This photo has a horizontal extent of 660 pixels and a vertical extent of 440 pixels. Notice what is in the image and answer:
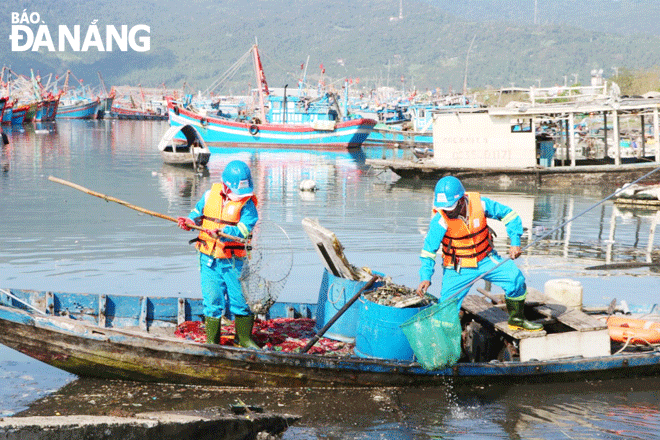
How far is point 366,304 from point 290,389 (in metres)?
1.15

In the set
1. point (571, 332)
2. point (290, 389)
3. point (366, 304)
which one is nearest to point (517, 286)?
point (571, 332)

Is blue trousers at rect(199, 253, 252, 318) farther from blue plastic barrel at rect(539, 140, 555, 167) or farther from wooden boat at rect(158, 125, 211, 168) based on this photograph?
wooden boat at rect(158, 125, 211, 168)

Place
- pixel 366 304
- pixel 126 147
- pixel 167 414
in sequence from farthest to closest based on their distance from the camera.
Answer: pixel 126 147
pixel 366 304
pixel 167 414

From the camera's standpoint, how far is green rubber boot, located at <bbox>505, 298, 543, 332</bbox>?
7.54 m

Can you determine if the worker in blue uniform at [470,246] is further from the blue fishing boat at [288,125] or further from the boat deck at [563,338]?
the blue fishing boat at [288,125]

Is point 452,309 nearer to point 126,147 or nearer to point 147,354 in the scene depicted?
point 147,354

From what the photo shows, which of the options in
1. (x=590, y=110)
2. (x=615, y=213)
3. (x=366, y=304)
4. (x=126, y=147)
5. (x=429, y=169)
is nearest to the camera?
(x=366, y=304)

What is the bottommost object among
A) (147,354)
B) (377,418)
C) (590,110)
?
(377,418)

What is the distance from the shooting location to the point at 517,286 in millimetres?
7488

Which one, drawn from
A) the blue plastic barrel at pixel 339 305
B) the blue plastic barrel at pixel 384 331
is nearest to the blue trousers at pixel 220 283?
the blue plastic barrel at pixel 339 305

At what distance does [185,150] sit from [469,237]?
99.3 feet

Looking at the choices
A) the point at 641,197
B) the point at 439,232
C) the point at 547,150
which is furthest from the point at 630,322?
the point at 547,150

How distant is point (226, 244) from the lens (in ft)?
24.3

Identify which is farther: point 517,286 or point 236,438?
point 517,286
